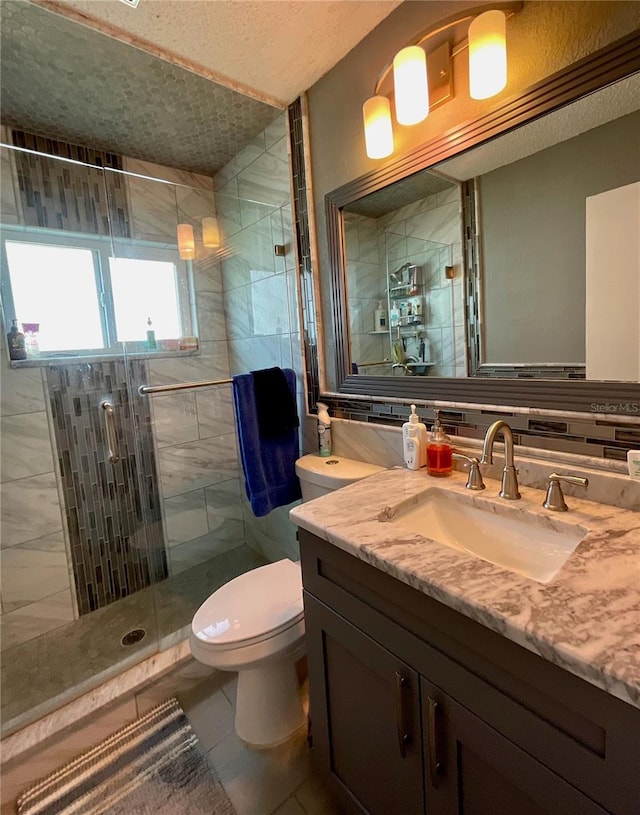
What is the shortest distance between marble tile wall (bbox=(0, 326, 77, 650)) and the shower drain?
375mm

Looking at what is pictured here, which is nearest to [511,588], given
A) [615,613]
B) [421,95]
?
[615,613]

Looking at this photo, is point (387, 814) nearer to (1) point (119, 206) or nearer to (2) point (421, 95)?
(2) point (421, 95)

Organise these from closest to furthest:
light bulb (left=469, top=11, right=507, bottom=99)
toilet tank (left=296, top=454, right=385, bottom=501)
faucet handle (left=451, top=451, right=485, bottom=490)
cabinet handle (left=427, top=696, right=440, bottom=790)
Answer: cabinet handle (left=427, top=696, right=440, bottom=790), light bulb (left=469, top=11, right=507, bottom=99), faucet handle (left=451, top=451, right=485, bottom=490), toilet tank (left=296, top=454, right=385, bottom=501)

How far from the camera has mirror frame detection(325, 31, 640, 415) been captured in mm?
872

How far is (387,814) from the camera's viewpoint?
2.89 feet

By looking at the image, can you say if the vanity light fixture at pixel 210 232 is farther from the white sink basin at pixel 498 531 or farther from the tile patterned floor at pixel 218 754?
the tile patterned floor at pixel 218 754

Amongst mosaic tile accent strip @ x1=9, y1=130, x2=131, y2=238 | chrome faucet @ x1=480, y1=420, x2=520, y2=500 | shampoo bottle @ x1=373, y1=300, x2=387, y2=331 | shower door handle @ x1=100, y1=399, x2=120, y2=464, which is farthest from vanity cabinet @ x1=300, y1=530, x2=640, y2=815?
mosaic tile accent strip @ x1=9, y1=130, x2=131, y2=238

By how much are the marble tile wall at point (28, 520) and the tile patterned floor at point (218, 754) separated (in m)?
0.66

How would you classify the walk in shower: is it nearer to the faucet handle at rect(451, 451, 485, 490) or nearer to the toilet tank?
the toilet tank

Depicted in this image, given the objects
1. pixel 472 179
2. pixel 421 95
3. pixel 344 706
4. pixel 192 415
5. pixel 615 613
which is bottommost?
pixel 344 706

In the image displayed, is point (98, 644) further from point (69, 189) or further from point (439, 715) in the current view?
point (69, 189)

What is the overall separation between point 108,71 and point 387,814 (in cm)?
245

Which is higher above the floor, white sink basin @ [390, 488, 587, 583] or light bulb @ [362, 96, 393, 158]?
light bulb @ [362, 96, 393, 158]

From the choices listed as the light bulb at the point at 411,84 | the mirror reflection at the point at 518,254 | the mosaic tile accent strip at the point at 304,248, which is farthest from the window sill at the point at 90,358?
the light bulb at the point at 411,84
